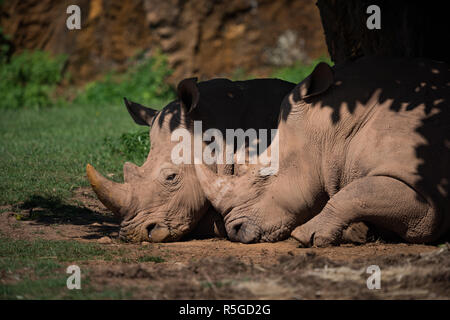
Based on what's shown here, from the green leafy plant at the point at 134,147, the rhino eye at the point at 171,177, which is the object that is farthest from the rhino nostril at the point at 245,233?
the green leafy plant at the point at 134,147

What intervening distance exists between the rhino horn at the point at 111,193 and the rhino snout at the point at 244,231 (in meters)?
1.01

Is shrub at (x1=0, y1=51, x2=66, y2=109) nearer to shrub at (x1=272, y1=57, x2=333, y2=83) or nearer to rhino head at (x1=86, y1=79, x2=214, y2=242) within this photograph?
shrub at (x1=272, y1=57, x2=333, y2=83)

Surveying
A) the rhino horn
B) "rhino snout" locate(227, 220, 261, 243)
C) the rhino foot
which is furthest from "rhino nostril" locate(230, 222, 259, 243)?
the rhino horn

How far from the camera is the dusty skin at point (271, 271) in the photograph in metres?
4.35

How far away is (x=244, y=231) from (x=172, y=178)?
87 centimetres

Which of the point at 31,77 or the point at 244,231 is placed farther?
the point at 31,77

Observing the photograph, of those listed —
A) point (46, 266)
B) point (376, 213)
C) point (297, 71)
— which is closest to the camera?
point (46, 266)

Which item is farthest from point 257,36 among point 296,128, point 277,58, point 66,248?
point 66,248

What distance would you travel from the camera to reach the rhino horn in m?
6.34

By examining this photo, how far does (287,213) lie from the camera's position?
6.25m

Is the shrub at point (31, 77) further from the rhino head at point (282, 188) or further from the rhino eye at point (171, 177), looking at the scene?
the rhino head at point (282, 188)

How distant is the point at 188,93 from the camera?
6645 mm

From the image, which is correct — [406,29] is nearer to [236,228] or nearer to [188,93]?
[188,93]

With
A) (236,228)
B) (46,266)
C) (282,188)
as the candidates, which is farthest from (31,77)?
(46,266)
